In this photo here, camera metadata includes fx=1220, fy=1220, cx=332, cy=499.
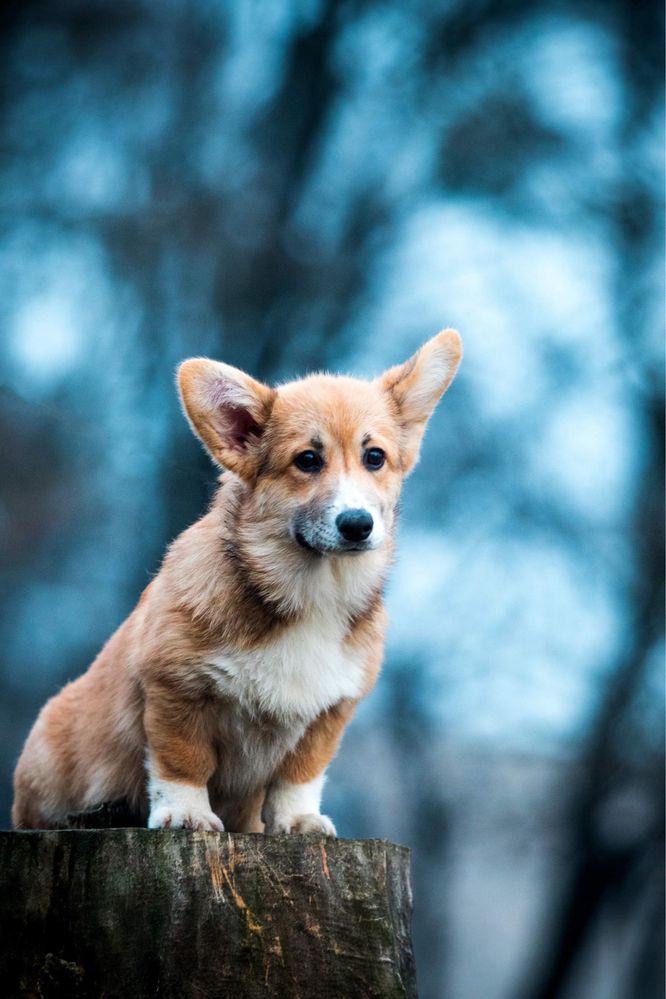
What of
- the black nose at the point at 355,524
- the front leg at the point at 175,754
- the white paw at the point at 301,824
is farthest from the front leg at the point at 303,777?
the black nose at the point at 355,524

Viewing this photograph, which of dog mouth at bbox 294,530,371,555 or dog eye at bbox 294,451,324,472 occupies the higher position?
dog eye at bbox 294,451,324,472

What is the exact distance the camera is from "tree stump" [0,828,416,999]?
11.2 ft

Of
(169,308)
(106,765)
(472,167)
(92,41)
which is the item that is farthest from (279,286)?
(106,765)

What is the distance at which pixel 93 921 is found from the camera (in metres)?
3.45

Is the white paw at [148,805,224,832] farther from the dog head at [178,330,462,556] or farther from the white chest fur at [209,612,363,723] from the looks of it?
the dog head at [178,330,462,556]

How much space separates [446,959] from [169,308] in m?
7.67

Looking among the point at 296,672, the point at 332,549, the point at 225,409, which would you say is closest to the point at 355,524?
the point at 332,549

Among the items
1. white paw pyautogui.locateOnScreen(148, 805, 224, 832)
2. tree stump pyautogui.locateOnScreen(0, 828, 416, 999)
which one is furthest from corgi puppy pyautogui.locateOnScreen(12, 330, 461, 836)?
tree stump pyautogui.locateOnScreen(0, 828, 416, 999)

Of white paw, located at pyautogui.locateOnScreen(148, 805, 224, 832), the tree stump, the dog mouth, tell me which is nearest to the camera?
the tree stump

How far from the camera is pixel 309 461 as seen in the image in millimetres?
4770

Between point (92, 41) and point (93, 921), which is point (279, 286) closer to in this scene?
point (92, 41)

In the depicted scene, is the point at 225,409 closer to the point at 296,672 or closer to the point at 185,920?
the point at 296,672

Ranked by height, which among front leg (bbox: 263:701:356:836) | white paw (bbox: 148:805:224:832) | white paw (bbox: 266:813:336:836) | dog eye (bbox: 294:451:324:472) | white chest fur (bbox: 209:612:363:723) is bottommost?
white paw (bbox: 148:805:224:832)

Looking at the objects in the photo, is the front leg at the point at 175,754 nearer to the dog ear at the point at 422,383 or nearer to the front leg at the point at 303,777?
the front leg at the point at 303,777
